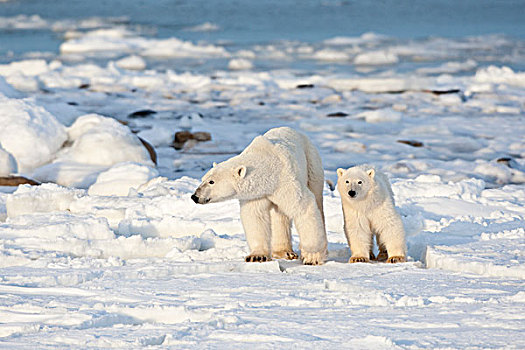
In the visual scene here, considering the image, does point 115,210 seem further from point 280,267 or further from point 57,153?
point 57,153

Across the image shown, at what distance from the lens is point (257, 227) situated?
4375 millimetres

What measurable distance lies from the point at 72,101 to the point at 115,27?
19820 mm

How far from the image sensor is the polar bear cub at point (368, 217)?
4515mm

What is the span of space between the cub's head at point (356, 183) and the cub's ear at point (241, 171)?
75 centimetres

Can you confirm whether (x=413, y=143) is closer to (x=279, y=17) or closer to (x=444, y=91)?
(x=444, y=91)

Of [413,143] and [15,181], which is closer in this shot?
[15,181]

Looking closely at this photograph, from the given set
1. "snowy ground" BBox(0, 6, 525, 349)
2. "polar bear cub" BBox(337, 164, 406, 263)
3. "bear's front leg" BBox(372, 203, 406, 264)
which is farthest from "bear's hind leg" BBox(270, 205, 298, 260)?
"bear's front leg" BBox(372, 203, 406, 264)

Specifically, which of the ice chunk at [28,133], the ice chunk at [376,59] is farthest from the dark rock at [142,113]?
the ice chunk at [376,59]

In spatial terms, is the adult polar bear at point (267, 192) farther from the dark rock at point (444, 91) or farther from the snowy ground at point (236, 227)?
the dark rock at point (444, 91)

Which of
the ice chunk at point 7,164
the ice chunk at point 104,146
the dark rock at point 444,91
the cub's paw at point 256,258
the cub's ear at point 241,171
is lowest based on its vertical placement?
the cub's paw at point 256,258

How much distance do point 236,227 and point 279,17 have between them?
115 ft

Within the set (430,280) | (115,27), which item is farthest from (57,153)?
(115,27)

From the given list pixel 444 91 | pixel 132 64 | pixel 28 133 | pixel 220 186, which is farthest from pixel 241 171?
pixel 132 64

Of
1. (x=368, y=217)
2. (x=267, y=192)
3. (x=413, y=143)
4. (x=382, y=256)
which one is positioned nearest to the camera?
(x=267, y=192)
